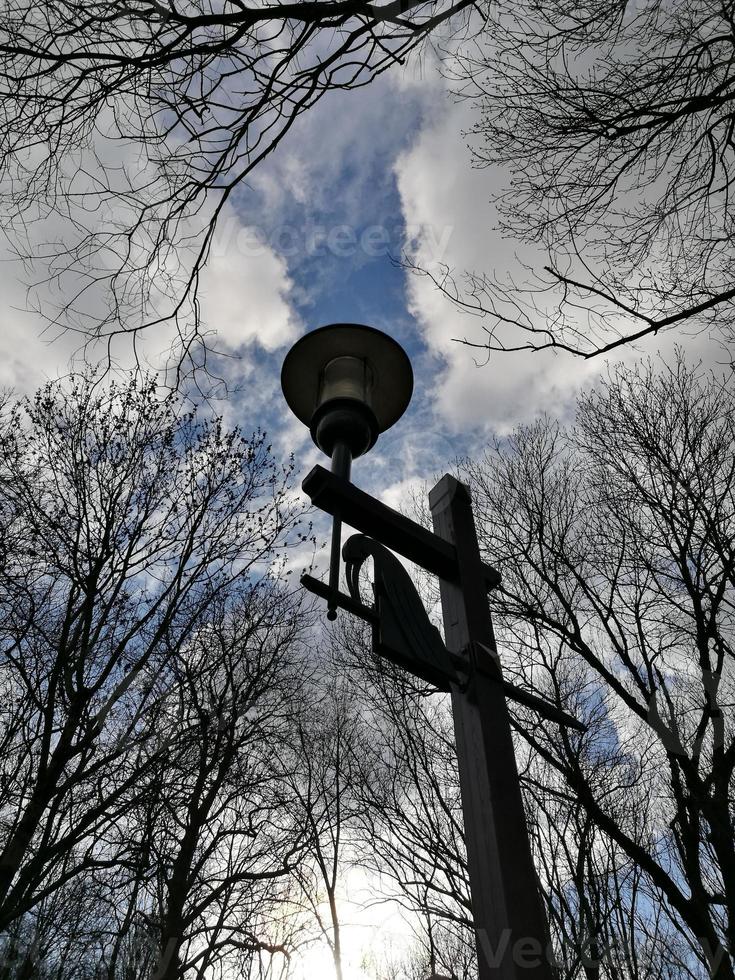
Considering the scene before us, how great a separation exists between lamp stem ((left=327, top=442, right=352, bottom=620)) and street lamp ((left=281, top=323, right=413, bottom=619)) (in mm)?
107

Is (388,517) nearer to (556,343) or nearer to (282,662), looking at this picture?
(556,343)

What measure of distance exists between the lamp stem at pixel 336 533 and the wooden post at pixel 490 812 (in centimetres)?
47

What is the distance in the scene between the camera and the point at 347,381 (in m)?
2.66

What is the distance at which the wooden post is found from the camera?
4.63 ft

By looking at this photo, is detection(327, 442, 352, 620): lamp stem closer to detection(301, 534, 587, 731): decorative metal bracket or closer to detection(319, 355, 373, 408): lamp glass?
detection(301, 534, 587, 731): decorative metal bracket

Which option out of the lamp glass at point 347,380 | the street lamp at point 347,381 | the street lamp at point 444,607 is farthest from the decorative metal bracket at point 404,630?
the lamp glass at point 347,380

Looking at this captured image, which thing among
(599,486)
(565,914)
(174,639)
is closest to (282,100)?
(174,639)

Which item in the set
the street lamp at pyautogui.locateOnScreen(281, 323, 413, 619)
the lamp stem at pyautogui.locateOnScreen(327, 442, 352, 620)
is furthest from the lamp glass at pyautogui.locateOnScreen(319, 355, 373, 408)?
the lamp stem at pyautogui.locateOnScreen(327, 442, 352, 620)

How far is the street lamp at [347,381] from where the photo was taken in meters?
2.48

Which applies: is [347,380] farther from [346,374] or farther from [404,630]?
[404,630]

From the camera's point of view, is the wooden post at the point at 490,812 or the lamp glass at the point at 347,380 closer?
the wooden post at the point at 490,812

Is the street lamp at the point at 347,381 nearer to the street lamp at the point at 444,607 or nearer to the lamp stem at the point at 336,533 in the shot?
the street lamp at the point at 444,607

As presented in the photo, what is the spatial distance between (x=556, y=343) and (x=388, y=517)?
1644 millimetres

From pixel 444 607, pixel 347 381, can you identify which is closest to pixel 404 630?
pixel 444 607
